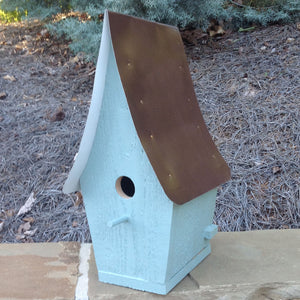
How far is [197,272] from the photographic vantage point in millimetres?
1870

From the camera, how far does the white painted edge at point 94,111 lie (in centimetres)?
145

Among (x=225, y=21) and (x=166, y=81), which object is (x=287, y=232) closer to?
(x=166, y=81)

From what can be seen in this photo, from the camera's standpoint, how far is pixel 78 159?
159 centimetres

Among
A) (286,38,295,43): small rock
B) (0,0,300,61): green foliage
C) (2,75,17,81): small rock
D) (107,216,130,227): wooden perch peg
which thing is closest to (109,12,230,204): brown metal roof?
(107,216,130,227): wooden perch peg

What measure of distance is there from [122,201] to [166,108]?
0.44 meters

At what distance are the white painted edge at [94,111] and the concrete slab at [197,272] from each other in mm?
504

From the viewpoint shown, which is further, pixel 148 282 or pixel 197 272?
pixel 197 272

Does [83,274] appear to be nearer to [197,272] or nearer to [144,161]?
[197,272]

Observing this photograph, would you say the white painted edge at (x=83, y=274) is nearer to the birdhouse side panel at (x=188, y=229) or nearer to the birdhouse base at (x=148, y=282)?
the birdhouse base at (x=148, y=282)

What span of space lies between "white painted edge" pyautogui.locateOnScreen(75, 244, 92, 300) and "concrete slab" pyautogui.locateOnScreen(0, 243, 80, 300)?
22 millimetres

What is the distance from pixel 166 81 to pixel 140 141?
0.35m

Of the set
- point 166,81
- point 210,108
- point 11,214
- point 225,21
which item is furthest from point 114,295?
point 225,21

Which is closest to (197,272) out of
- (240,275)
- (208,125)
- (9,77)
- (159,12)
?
(240,275)

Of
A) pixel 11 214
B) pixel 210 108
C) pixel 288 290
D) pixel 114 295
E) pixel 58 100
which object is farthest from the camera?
pixel 58 100
